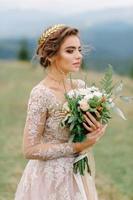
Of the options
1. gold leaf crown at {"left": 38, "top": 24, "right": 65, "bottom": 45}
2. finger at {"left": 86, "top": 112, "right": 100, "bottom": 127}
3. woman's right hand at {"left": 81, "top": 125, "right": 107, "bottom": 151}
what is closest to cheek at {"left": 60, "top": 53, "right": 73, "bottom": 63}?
gold leaf crown at {"left": 38, "top": 24, "right": 65, "bottom": 45}

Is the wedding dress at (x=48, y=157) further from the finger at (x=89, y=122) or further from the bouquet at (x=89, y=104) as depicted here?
the finger at (x=89, y=122)

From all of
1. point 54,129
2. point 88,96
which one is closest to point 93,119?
point 88,96

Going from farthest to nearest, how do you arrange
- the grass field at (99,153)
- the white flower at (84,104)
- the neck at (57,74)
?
the grass field at (99,153)
the neck at (57,74)
the white flower at (84,104)

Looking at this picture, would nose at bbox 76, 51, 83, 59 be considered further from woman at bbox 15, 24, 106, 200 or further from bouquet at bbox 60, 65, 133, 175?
bouquet at bbox 60, 65, 133, 175

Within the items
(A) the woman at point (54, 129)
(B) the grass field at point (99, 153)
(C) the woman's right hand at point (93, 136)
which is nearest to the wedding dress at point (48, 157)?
(A) the woman at point (54, 129)

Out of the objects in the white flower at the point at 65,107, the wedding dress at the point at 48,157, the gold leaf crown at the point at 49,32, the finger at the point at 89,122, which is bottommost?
the wedding dress at the point at 48,157

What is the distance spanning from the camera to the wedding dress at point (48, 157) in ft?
15.3

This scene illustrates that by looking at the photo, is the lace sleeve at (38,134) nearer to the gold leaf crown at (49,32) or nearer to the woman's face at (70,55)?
the woman's face at (70,55)

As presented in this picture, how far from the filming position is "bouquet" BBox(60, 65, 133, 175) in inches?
180

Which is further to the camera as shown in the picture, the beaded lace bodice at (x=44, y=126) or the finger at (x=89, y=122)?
the beaded lace bodice at (x=44, y=126)

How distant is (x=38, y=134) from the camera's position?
15.4 feet

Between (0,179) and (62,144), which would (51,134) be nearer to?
(62,144)

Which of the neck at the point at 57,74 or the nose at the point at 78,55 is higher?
the nose at the point at 78,55

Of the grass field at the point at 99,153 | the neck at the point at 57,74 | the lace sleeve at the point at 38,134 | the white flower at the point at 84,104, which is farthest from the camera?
the grass field at the point at 99,153
